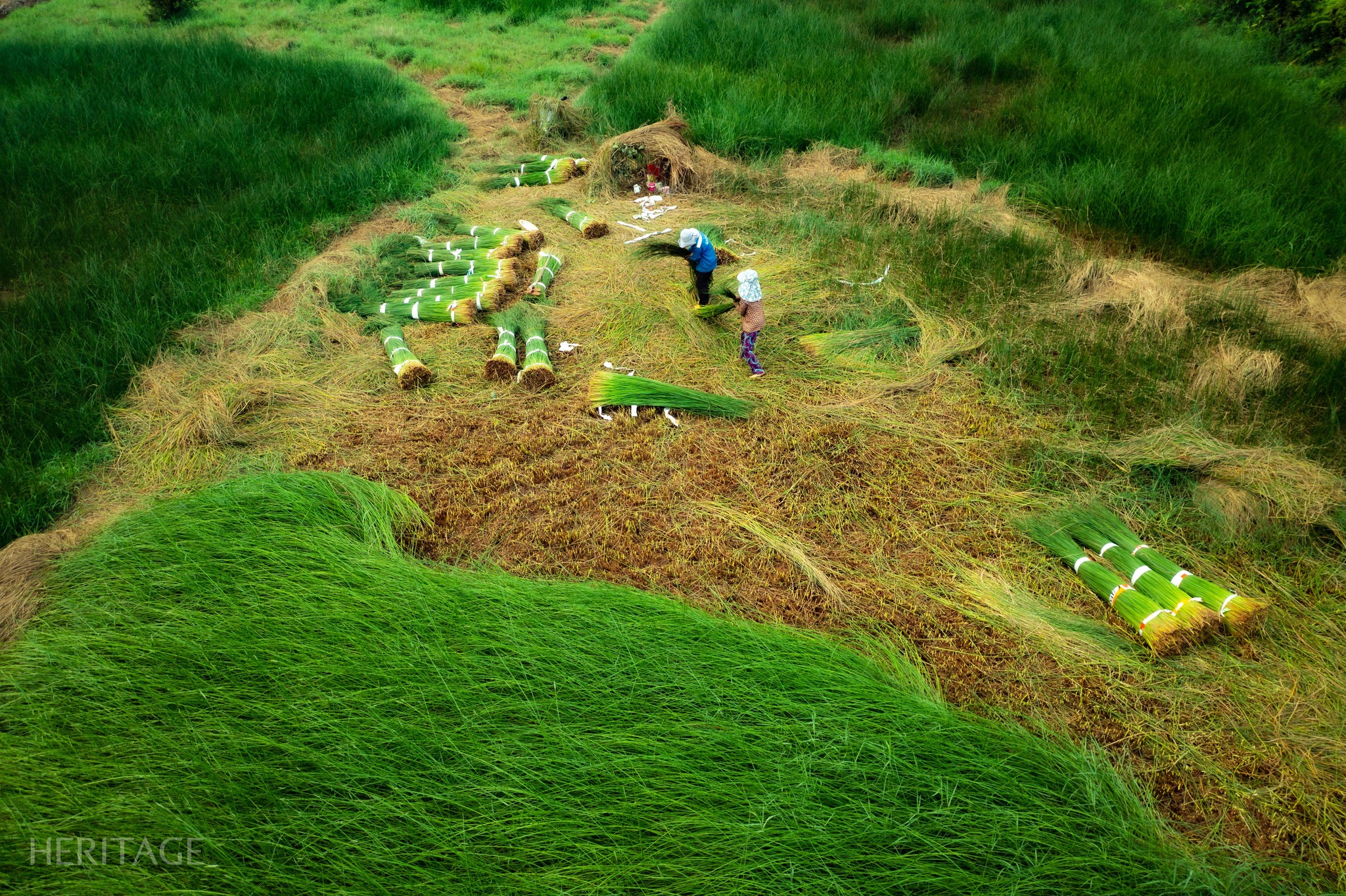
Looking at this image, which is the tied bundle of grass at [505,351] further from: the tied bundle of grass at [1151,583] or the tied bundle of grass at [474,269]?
the tied bundle of grass at [1151,583]

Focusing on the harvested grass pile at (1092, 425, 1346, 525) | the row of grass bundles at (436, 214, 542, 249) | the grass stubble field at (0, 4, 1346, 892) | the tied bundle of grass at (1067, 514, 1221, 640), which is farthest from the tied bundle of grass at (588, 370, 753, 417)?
the row of grass bundles at (436, 214, 542, 249)

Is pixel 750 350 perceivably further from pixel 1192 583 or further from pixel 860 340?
pixel 1192 583

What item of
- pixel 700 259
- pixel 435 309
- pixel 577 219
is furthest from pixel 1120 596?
pixel 577 219

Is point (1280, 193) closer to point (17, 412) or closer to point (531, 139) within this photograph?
point (531, 139)

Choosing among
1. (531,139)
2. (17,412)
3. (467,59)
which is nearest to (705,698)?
(17,412)

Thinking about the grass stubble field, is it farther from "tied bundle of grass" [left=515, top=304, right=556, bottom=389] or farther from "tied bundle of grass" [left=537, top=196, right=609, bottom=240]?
"tied bundle of grass" [left=537, top=196, right=609, bottom=240]
